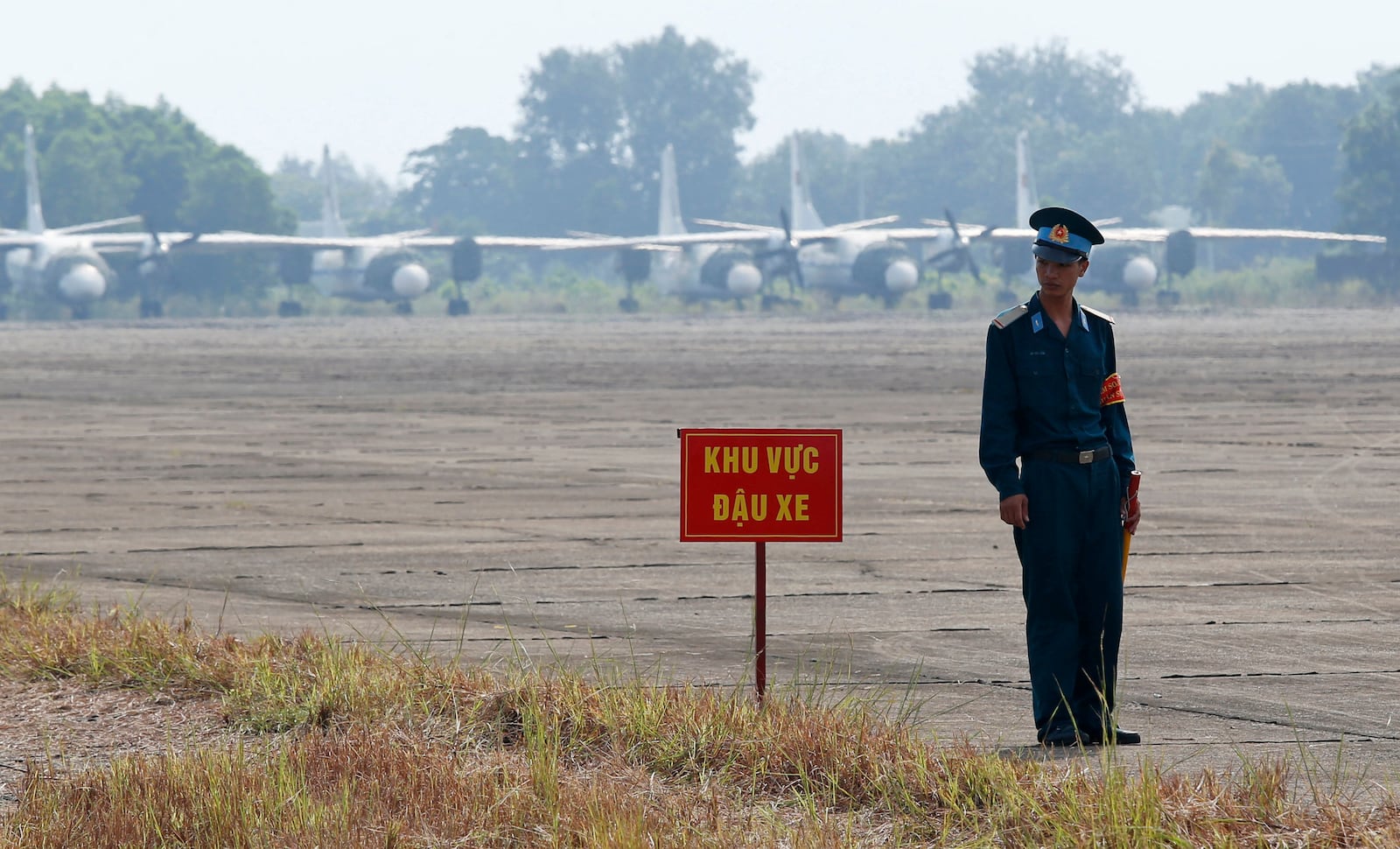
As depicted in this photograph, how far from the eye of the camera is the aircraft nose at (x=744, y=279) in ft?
321

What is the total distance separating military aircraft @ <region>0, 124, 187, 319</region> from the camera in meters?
91.5

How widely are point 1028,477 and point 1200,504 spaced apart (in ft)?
30.8

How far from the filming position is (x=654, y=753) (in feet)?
22.5

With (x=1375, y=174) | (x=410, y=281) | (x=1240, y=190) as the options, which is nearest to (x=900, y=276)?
(x=410, y=281)

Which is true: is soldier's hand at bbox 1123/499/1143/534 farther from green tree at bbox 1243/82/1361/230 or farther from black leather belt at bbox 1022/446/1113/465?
green tree at bbox 1243/82/1361/230

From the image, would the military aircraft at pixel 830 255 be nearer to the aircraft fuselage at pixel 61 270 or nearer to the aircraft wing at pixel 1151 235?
the aircraft wing at pixel 1151 235

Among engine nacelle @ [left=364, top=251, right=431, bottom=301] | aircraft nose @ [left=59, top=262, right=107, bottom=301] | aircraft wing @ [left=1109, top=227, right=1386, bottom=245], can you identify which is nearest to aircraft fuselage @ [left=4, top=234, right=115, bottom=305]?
aircraft nose @ [left=59, top=262, right=107, bottom=301]

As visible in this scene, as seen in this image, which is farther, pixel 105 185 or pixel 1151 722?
pixel 105 185

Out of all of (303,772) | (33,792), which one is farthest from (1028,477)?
(33,792)

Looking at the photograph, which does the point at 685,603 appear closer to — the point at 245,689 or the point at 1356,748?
the point at 245,689

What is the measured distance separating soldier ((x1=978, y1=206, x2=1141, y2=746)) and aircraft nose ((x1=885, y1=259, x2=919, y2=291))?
8692 cm

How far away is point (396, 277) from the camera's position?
3848 inches

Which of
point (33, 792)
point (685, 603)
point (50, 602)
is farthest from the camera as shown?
point (685, 603)

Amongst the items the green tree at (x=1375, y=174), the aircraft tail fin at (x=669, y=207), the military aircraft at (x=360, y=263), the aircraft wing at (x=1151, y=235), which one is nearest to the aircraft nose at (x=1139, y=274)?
the aircraft wing at (x=1151, y=235)
